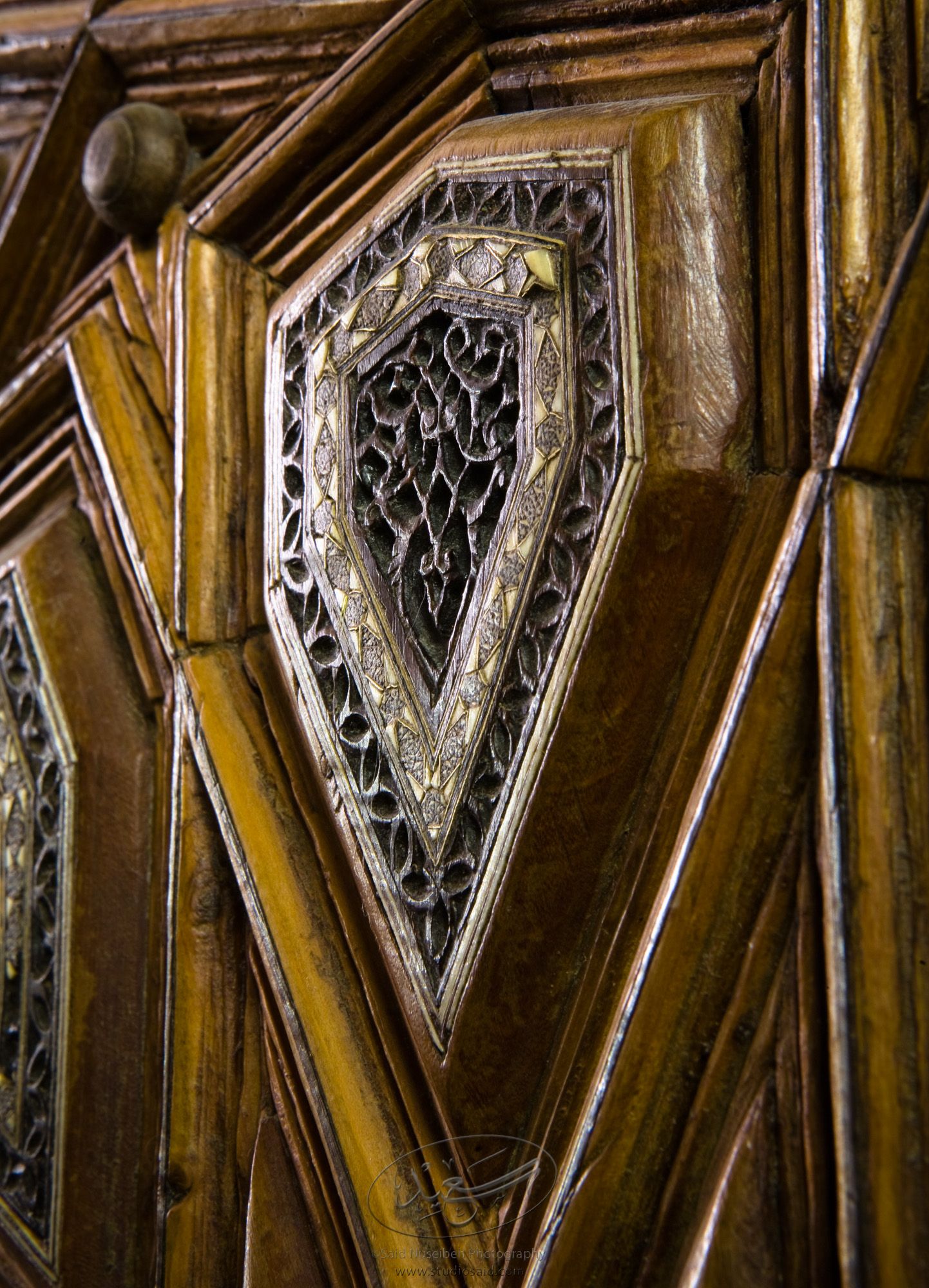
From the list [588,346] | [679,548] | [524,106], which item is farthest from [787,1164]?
[524,106]

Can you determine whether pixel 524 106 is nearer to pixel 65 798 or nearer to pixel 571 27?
pixel 571 27

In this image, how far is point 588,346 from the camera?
84cm

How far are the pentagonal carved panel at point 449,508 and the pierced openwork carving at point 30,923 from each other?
306mm

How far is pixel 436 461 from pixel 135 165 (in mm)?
514

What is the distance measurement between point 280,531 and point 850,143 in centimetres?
55

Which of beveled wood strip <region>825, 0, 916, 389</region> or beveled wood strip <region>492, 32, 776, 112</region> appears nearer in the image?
beveled wood strip <region>825, 0, 916, 389</region>

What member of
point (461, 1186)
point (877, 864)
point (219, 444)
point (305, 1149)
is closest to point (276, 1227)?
point (305, 1149)

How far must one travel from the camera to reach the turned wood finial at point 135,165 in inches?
45.6

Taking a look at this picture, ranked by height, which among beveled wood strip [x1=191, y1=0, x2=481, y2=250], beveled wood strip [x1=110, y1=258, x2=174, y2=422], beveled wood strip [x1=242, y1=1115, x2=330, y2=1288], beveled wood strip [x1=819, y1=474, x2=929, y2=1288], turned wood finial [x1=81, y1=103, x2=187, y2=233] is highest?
turned wood finial [x1=81, y1=103, x2=187, y2=233]

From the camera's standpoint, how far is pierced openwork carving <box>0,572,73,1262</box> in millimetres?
1058

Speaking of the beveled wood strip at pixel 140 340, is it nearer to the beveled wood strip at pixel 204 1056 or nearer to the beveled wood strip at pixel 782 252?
the beveled wood strip at pixel 204 1056

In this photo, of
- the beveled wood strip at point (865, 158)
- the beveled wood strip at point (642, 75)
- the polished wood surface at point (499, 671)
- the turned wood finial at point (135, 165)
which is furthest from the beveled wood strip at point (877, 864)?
the turned wood finial at point (135, 165)

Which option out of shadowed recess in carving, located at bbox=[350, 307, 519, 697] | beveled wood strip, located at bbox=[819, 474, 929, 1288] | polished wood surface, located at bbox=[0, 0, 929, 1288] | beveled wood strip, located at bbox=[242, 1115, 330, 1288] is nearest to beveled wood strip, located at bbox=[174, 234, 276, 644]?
polished wood surface, located at bbox=[0, 0, 929, 1288]

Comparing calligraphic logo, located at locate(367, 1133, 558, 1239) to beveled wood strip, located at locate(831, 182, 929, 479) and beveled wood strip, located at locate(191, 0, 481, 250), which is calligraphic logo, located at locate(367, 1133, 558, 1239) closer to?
beveled wood strip, located at locate(831, 182, 929, 479)
